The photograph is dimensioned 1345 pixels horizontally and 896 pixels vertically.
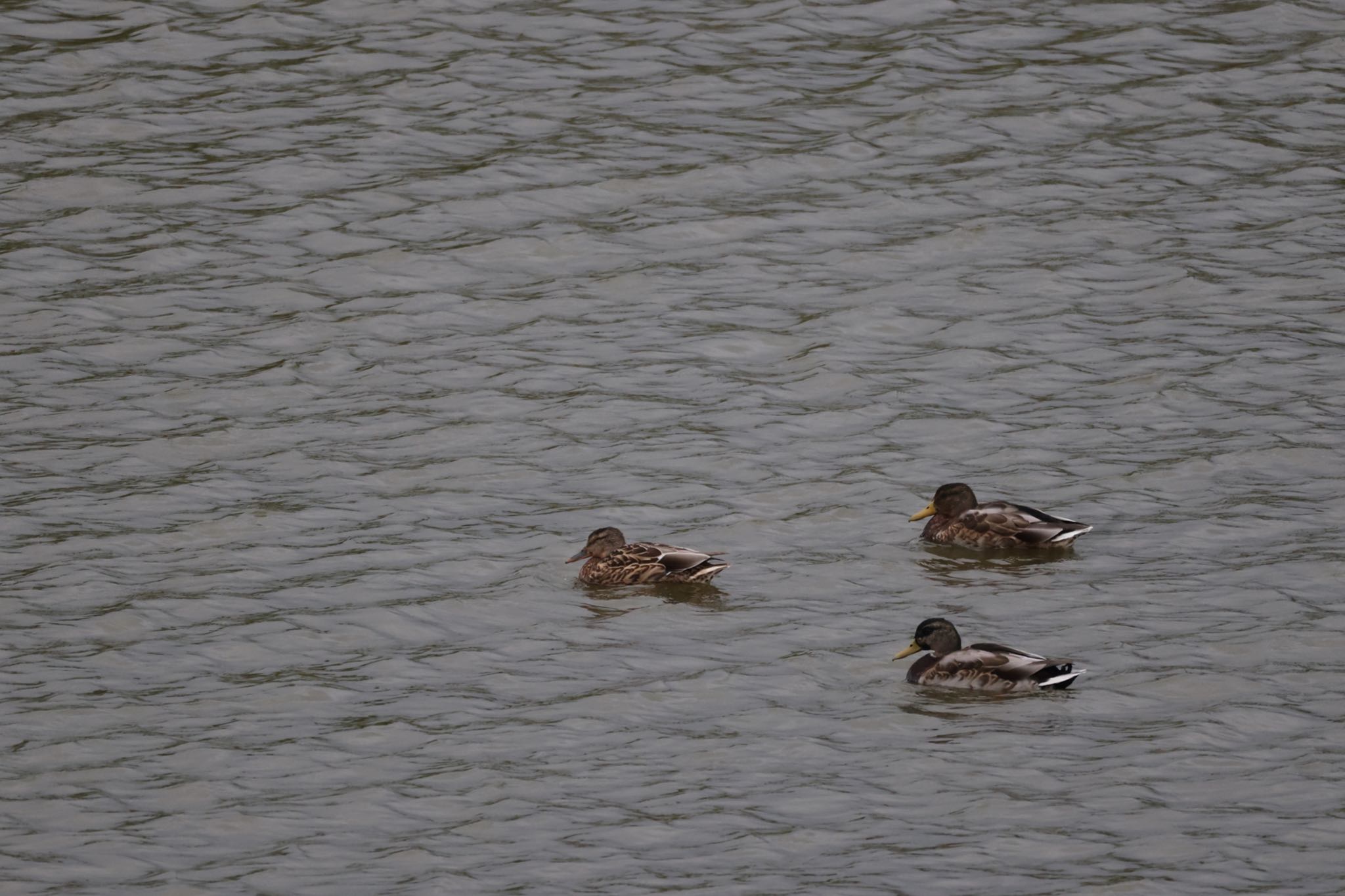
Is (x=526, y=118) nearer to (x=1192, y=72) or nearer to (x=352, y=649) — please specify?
(x=1192, y=72)

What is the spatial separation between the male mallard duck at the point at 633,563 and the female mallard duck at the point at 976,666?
77.8 inches

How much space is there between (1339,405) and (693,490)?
5.87m

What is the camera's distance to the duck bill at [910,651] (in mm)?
13016

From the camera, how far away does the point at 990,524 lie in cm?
1515

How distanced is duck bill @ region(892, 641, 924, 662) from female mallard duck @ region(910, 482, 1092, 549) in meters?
2.12

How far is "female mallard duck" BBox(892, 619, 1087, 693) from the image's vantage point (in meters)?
12.4

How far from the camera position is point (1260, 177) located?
72.9 ft

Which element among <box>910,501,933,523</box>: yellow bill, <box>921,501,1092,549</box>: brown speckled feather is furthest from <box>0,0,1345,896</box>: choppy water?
<box>910,501,933,523</box>: yellow bill

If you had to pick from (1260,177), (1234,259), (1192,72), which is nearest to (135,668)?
(1234,259)

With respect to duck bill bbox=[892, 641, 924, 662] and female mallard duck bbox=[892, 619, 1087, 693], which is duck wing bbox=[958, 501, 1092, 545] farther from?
duck bill bbox=[892, 641, 924, 662]

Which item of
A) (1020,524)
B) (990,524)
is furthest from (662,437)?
(1020,524)

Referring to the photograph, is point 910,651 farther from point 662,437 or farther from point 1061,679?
point 662,437

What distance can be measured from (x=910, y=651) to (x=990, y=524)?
240 centimetres

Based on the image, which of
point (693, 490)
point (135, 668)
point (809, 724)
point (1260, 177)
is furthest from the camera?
point (1260, 177)
